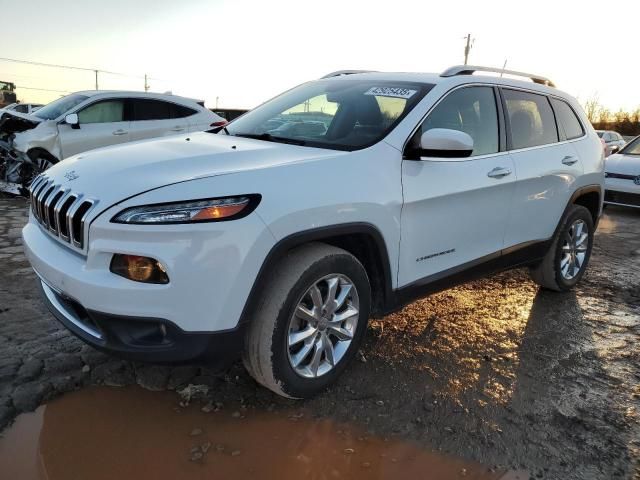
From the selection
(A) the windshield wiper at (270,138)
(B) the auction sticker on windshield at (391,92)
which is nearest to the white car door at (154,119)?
(A) the windshield wiper at (270,138)

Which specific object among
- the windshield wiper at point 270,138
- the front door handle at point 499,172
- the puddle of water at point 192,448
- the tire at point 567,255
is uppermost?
the windshield wiper at point 270,138

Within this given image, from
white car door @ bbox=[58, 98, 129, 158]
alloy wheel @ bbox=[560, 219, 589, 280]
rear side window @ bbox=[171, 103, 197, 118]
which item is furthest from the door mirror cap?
rear side window @ bbox=[171, 103, 197, 118]

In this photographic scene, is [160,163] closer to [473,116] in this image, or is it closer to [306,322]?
[306,322]

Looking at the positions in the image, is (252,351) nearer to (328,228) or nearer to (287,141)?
(328,228)

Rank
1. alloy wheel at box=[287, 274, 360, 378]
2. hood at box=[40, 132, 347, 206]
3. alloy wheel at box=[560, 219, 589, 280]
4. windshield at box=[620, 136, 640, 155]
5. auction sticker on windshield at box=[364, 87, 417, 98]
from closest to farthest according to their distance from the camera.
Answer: hood at box=[40, 132, 347, 206], alloy wheel at box=[287, 274, 360, 378], auction sticker on windshield at box=[364, 87, 417, 98], alloy wheel at box=[560, 219, 589, 280], windshield at box=[620, 136, 640, 155]

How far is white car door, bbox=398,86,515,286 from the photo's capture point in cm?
294

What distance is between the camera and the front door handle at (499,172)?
11.3 ft

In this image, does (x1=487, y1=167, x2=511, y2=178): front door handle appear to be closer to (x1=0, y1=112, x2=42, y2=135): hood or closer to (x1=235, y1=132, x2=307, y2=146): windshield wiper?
(x1=235, y1=132, x2=307, y2=146): windshield wiper

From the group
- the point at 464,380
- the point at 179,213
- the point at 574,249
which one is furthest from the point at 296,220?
the point at 574,249

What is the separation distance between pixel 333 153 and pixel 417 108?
0.70 metres

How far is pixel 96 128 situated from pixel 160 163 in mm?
6588

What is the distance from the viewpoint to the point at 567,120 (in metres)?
4.47

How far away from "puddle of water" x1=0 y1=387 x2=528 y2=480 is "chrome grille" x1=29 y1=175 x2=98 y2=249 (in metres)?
0.88

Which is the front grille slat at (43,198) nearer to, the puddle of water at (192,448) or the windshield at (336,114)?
the puddle of water at (192,448)
